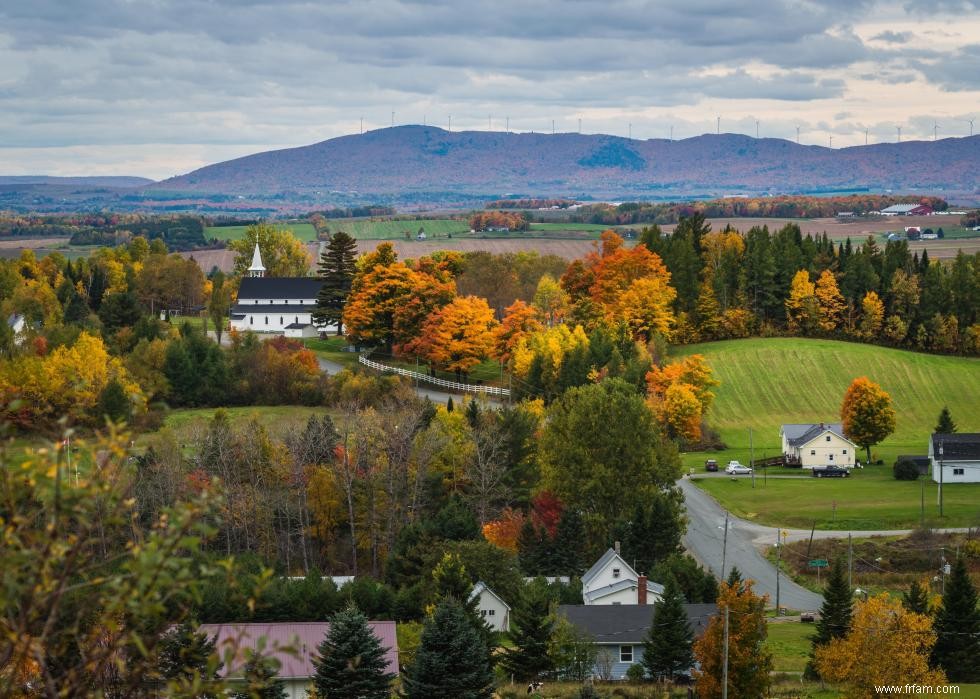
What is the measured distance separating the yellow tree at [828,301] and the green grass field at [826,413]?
210 centimetres

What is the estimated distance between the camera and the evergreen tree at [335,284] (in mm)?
100500

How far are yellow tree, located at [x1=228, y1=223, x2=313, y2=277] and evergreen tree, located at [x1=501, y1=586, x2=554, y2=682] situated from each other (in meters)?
96.8

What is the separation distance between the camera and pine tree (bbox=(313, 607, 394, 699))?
33875mm

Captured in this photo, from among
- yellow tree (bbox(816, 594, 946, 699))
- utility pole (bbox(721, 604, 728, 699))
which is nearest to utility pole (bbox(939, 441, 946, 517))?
yellow tree (bbox(816, 594, 946, 699))

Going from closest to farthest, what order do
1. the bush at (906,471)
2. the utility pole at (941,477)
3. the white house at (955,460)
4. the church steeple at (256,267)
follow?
the utility pole at (941,477) → the bush at (906,471) → the white house at (955,460) → the church steeple at (256,267)

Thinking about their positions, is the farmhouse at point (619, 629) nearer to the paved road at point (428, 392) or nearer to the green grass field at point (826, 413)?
the green grass field at point (826, 413)

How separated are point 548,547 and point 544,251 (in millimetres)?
134264

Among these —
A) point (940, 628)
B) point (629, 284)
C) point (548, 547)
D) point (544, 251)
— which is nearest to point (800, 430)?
point (629, 284)

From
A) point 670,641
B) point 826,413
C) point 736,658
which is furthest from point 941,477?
point 736,658

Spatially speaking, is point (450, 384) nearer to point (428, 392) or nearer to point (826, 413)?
point (428, 392)

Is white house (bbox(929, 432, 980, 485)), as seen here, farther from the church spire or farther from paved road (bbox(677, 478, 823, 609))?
the church spire

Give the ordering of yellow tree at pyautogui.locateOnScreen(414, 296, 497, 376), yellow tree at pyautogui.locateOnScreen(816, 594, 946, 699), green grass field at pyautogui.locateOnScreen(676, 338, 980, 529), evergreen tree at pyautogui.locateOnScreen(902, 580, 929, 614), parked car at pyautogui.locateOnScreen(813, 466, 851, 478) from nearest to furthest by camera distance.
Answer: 1. yellow tree at pyautogui.locateOnScreen(816, 594, 946, 699)
2. evergreen tree at pyautogui.locateOnScreen(902, 580, 929, 614)
3. green grass field at pyautogui.locateOnScreen(676, 338, 980, 529)
4. parked car at pyautogui.locateOnScreen(813, 466, 851, 478)
5. yellow tree at pyautogui.locateOnScreen(414, 296, 497, 376)

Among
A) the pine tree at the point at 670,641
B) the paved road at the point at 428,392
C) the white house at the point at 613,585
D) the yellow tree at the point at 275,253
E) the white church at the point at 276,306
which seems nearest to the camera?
the pine tree at the point at 670,641

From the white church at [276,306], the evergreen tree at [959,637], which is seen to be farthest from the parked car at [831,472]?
the white church at [276,306]
